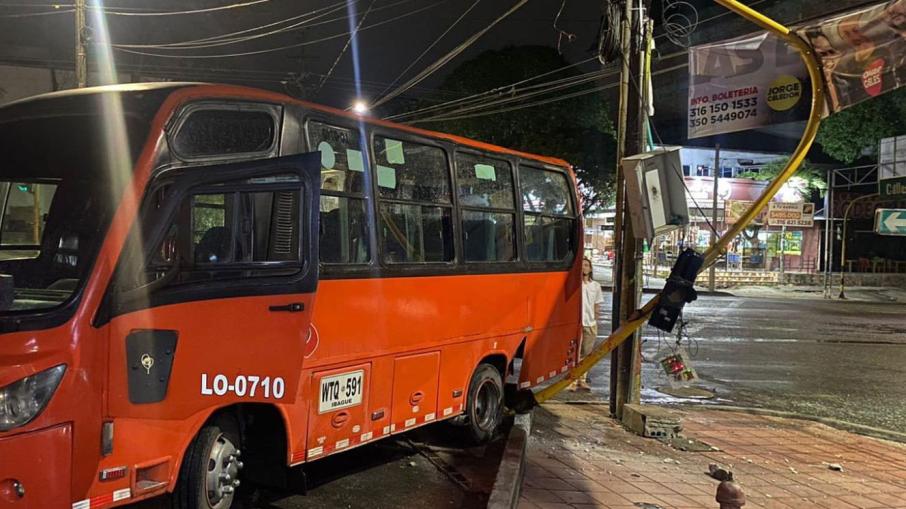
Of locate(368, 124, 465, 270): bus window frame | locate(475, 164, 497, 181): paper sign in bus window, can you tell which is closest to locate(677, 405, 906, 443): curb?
locate(475, 164, 497, 181): paper sign in bus window

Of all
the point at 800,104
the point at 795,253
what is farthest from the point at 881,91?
the point at 795,253

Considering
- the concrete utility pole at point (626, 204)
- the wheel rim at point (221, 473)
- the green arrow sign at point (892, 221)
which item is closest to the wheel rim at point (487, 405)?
the concrete utility pole at point (626, 204)

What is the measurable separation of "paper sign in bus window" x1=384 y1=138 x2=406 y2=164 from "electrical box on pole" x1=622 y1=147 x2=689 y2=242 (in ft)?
8.37

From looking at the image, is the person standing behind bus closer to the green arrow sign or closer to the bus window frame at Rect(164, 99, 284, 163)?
the bus window frame at Rect(164, 99, 284, 163)

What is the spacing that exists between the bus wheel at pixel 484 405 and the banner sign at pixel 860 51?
4.22m

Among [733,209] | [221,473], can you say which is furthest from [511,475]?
[733,209]

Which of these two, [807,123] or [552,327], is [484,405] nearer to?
[552,327]

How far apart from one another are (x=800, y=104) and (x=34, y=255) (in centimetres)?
676

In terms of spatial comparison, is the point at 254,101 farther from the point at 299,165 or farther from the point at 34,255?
the point at 34,255

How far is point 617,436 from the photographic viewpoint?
7.47 meters

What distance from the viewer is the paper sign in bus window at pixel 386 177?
5477 millimetres

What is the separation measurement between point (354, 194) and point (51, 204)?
2.08m

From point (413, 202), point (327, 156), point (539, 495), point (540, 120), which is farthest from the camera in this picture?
point (540, 120)

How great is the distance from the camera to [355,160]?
5.23 metres
